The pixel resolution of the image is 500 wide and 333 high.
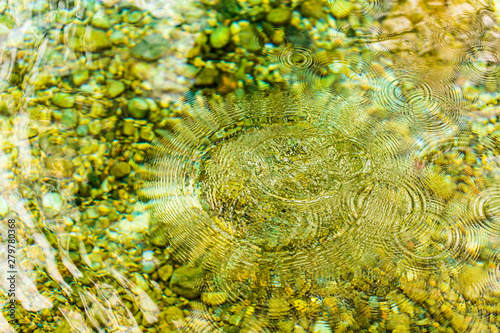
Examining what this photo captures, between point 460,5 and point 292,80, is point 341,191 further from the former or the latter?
point 460,5

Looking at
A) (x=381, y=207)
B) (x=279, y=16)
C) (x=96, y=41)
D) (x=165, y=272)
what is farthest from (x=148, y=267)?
(x=279, y=16)

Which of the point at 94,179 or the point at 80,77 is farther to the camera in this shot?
the point at 80,77

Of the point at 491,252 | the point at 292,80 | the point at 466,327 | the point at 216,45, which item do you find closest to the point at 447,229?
the point at 491,252

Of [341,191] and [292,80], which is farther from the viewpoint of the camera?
[292,80]

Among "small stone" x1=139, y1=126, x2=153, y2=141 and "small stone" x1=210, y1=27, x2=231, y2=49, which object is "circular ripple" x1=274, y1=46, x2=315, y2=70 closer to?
"small stone" x1=210, y1=27, x2=231, y2=49

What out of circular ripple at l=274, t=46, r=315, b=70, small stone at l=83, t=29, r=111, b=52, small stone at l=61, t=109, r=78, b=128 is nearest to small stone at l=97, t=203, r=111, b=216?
small stone at l=61, t=109, r=78, b=128

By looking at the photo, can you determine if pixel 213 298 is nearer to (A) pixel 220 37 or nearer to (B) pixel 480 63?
(A) pixel 220 37
